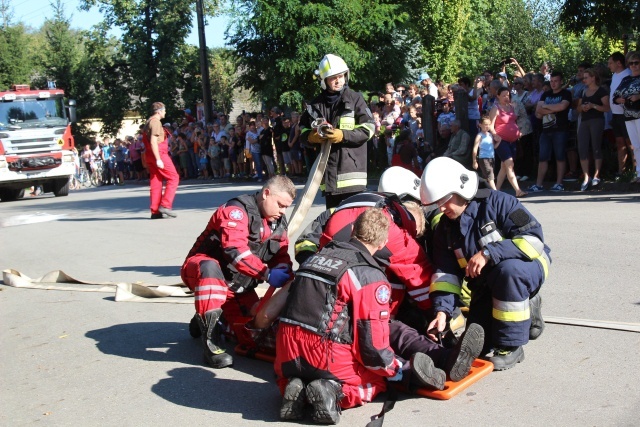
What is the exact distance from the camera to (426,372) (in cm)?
434

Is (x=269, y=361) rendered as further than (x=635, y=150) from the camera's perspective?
No

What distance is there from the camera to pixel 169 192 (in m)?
14.0

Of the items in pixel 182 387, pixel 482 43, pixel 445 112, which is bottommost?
pixel 182 387

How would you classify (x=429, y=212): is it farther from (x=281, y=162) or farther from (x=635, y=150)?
(x=281, y=162)

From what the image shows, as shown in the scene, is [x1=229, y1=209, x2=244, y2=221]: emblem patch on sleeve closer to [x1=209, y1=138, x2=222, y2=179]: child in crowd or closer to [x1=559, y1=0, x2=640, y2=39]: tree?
[x1=559, y1=0, x2=640, y2=39]: tree

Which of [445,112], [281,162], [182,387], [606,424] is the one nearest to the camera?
[606,424]

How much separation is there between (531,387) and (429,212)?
165 centimetres

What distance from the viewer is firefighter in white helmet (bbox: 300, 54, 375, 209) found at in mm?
6969

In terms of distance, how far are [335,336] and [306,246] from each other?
1315 mm

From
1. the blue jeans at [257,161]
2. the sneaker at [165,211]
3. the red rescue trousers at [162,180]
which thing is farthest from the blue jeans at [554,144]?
the blue jeans at [257,161]

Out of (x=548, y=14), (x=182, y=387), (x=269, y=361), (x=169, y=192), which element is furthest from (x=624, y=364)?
(x=548, y=14)

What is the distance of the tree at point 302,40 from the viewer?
2305cm

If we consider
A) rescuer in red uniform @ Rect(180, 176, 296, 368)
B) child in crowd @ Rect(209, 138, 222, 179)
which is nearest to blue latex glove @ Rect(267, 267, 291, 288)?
rescuer in red uniform @ Rect(180, 176, 296, 368)

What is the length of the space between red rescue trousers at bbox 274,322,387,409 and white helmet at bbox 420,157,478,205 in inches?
46.4
